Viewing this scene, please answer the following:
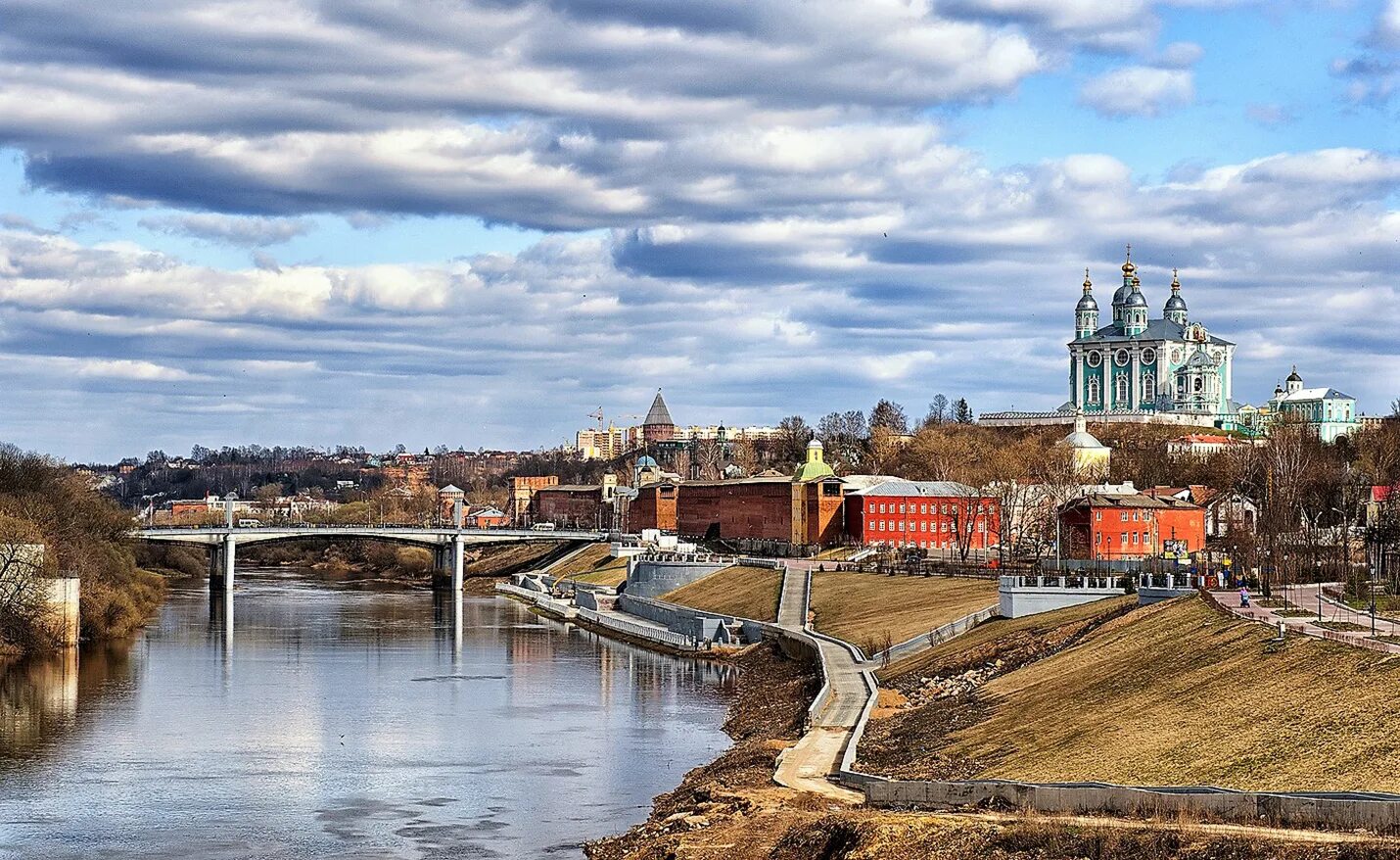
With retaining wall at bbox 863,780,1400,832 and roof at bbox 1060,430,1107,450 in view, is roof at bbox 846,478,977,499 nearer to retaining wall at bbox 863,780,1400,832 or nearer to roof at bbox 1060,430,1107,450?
roof at bbox 1060,430,1107,450

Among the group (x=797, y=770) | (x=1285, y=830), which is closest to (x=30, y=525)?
(x=797, y=770)

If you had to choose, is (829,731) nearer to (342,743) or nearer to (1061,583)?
(342,743)

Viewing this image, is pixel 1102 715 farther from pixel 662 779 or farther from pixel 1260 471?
pixel 1260 471

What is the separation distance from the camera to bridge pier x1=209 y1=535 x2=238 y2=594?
142 metres

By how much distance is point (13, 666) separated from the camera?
3076 inches

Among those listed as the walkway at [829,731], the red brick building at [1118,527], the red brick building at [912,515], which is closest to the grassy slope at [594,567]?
the red brick building at [912,515]

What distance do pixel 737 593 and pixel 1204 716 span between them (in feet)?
214

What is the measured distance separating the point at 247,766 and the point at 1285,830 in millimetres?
31722

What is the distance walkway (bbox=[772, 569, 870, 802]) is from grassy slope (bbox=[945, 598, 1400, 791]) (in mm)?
3369

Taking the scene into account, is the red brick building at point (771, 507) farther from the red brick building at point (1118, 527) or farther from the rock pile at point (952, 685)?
the rock pile at point (952, 685)

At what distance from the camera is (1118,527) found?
106000mm

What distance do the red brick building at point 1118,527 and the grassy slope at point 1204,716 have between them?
5028 centimetres

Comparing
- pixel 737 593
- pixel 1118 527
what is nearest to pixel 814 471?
pixel 737 593

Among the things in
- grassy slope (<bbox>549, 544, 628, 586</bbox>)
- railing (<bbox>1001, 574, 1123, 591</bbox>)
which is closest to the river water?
railing (<bbox>1001, 574, 1123, 591</bbox>)
